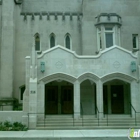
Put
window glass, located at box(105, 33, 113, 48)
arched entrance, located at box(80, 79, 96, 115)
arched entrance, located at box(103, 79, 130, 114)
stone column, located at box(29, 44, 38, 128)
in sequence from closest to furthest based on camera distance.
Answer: stone column, located at box(29, 44, 38, 128) < arched entrance, located at box(80, 79, 96, 115) < arched entrance, located at box(103, 79, 130, 114) < window glass, located at box(105, 33, 113, 48)

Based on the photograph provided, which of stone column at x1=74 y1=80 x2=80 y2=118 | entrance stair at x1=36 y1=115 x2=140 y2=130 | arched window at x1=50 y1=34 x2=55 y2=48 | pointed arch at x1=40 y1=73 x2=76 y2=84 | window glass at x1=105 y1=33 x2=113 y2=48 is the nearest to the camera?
entrance stair at x1=36 y1=115 x2=140 y2=130

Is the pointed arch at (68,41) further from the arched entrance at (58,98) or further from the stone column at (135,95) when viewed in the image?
the stone column at (135,95)

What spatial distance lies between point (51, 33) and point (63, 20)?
5.67ft

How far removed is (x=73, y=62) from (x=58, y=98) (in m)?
4.93

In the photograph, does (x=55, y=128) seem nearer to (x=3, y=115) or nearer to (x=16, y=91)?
(x=3, y=115)

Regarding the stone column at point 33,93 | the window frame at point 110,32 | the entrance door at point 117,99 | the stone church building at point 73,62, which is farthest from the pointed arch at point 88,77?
the window frame at point 110,32

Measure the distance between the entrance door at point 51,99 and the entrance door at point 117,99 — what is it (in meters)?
5.02

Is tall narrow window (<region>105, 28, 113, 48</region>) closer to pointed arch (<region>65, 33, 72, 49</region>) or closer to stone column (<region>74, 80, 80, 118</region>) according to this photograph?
pointed arch (<region>65, 33, 72, 49</region>)

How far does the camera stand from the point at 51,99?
A: 79.2 feet

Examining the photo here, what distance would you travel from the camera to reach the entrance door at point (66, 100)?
2405 centimetres

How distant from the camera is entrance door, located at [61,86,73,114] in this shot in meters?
24.0

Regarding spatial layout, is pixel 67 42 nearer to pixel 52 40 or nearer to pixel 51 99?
pixel 52 40

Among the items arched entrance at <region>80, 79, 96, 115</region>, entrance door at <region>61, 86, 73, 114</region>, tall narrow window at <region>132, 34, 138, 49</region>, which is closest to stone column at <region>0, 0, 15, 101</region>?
entrance door at <region>61, 86, 73, 114</region>

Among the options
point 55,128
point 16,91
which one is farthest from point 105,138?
point 16,91
